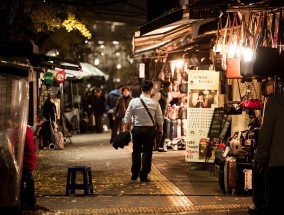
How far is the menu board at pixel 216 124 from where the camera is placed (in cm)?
1580

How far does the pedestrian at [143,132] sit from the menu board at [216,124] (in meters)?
2.02

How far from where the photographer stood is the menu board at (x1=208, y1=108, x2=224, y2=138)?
15.8 metres

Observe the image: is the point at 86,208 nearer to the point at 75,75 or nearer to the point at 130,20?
the point at 75,75

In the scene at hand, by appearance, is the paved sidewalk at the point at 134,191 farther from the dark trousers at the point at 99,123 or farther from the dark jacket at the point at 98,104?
the dark trousers at the point at 99,123

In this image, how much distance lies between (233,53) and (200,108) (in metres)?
3.12

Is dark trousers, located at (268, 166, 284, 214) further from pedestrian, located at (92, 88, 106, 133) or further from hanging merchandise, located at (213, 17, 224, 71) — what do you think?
pedestrian, located at (92, 88, 106, 133)

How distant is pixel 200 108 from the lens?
53.8ft

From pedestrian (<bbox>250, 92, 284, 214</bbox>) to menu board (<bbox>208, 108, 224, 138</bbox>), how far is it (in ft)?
26.9

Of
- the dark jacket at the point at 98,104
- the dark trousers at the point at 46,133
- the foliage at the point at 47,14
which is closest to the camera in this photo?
the foliage at the point at 47,14

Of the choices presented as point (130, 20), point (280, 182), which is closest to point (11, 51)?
point (280, 182)

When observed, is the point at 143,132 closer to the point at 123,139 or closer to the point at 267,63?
the point at 123,139

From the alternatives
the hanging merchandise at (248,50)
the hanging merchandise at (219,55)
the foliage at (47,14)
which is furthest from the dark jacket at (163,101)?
the hanging merchandise at (248,50)

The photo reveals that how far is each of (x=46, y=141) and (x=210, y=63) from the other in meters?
8.15

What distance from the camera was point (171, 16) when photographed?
1488cm
